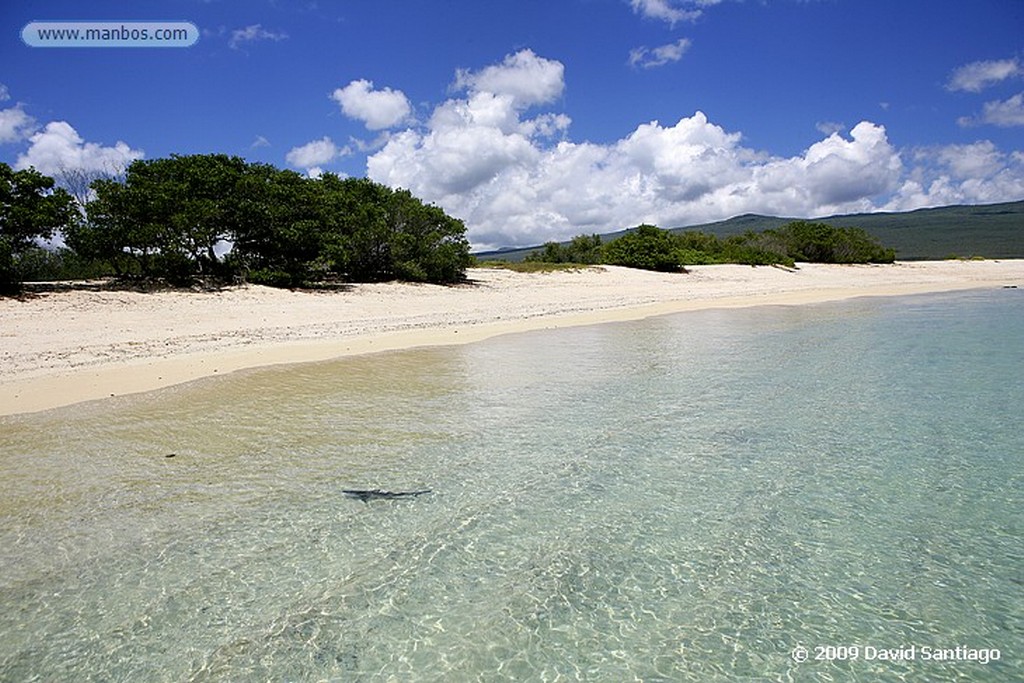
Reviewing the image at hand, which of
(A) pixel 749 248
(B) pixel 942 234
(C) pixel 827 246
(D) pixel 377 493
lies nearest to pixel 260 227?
(D) pixel 377 493

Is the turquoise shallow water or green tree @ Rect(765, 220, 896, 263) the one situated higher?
green tree @ Rect(765, 220, 896, 263)

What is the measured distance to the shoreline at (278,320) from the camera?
1198 cm

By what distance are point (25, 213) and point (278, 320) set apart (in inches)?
352

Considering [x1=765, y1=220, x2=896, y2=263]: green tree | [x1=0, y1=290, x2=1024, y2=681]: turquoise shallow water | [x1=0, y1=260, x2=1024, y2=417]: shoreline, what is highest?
[x1=765, y1=220, x2=896, y2=263]: green tree

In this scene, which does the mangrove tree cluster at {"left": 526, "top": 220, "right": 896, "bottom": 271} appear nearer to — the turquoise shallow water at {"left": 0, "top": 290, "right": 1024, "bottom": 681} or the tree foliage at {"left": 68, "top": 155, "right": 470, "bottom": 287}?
the tree foliage at {"left": 68, "top": 155, "right": 470, "bottom": 287}

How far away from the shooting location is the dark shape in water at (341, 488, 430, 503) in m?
5.87

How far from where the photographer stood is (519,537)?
16.7ft

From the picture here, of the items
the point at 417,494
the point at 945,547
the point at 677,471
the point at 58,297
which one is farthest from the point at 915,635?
the point at 58,297

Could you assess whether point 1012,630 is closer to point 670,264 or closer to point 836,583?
point 836,583

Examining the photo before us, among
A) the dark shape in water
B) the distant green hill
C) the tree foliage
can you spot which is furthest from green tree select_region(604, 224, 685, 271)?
the dark shape in water

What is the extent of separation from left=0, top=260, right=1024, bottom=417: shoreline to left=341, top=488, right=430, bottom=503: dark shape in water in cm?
Result: 661

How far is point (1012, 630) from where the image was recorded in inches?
148

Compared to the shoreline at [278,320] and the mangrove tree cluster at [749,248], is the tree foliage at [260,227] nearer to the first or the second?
the shoreline at [278,320]

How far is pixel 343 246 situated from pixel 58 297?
1191 cm
